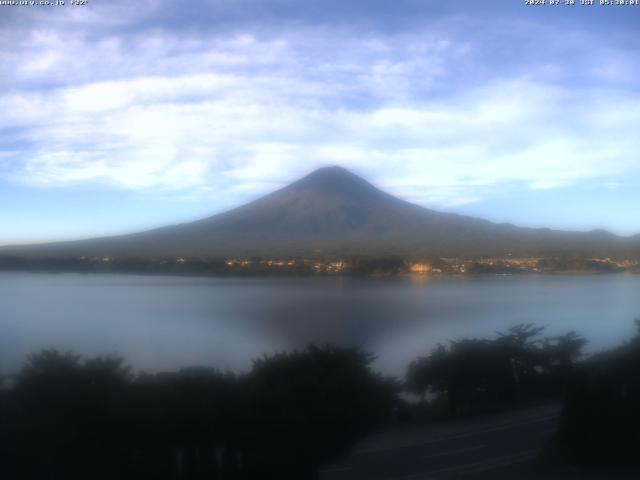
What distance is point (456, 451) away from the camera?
28.1 feet

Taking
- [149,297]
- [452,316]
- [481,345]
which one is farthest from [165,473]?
[149,297]

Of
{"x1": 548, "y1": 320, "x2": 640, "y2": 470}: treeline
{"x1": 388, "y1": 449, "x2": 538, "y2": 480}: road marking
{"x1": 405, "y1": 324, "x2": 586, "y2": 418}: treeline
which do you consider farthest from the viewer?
{"x1": 405, "y1": 324, "x2": 586, "y2": 418}: treeline

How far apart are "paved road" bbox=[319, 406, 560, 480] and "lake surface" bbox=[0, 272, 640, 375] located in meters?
2.47

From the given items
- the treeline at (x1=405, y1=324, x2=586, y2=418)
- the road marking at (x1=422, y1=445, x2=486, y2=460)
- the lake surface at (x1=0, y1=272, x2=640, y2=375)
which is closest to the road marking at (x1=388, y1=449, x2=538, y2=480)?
the road marking at (x1=422, y1=445, x2=486, y2=460)

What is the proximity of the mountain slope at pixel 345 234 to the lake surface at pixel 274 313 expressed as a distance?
780 centimetres

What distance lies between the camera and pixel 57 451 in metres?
6.00

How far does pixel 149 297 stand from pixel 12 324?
9.25m

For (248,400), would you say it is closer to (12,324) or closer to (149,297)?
(12,324)

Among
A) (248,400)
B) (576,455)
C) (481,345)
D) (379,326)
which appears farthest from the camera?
(379,326)

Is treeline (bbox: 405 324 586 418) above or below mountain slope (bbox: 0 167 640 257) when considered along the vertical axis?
below

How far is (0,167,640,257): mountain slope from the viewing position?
37.3m

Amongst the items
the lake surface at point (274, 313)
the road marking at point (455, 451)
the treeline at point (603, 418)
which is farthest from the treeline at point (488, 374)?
the road marking at point (455, 451)

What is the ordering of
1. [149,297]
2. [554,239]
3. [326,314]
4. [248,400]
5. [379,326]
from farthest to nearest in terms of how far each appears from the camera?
[554,239], [149,297], [326,314], [379,326], [248,400]

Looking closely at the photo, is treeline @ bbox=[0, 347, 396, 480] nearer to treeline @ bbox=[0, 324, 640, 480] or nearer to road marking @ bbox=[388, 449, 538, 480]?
treeline @ bbox=[0, 324, 640, 480]
